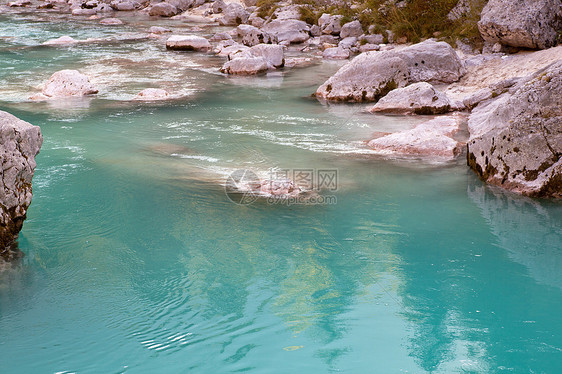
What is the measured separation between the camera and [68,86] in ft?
48.3

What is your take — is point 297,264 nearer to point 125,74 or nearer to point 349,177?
point 349,177

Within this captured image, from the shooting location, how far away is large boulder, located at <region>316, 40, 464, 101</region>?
1410cm

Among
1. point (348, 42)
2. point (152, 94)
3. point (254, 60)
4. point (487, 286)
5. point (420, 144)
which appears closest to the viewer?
point (487, 286)

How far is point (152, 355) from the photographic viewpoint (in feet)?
15.4

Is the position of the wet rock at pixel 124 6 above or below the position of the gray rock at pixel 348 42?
above

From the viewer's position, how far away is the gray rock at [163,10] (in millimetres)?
37406

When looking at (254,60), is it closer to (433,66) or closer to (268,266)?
(433,66)

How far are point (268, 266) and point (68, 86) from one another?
34.7 ft

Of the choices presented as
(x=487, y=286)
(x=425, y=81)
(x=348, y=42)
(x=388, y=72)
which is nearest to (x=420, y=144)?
(x=487, y=286)

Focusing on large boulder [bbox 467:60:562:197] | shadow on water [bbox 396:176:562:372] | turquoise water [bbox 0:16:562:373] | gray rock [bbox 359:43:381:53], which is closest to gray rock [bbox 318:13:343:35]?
gray rock [bbox 359:43:381:53]

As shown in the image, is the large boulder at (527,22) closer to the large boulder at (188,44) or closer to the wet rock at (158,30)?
the large boulder at (188,44)

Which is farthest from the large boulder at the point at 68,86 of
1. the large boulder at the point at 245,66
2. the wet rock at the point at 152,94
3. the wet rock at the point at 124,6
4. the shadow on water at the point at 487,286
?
the wet rock at the point at 124,6

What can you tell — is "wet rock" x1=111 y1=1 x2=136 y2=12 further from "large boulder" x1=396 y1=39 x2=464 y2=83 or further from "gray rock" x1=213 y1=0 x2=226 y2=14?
"large boulder" x1=396 y1=39 x2=464 y2=83

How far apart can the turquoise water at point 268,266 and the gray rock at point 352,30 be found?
1385 cm
